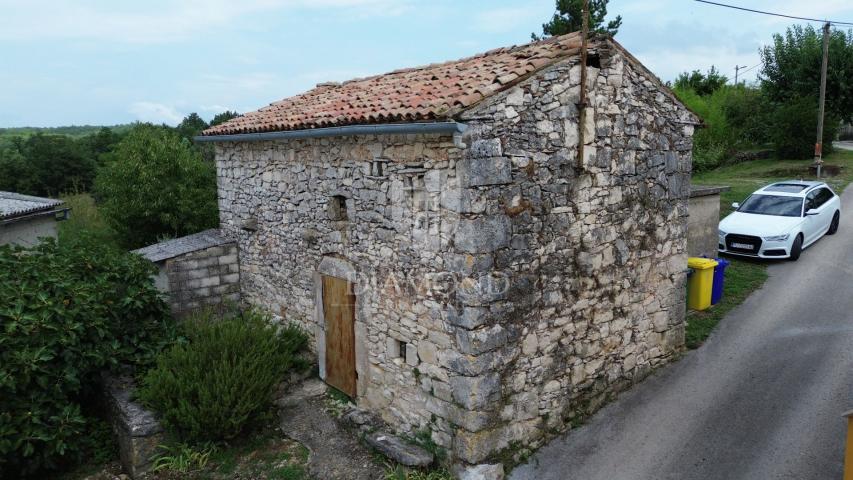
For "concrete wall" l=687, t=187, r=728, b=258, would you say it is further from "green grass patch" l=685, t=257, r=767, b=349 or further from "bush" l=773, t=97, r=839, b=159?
"bush" l=773, t=97, r=839, b=159

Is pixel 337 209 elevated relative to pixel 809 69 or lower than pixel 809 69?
lower

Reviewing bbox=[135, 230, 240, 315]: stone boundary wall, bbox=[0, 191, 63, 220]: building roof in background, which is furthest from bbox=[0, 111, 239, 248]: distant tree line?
bbox=[135, 230, 240, 315]: stone boundary wall

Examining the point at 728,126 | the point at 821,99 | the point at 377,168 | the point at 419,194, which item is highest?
the point at 821,99

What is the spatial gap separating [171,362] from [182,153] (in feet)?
27.6

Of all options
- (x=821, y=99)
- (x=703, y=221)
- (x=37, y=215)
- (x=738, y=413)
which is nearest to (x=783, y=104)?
(x=821, y=99)

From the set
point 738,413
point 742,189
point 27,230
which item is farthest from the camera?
point 742,189

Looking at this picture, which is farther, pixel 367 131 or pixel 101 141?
pixel 101 141

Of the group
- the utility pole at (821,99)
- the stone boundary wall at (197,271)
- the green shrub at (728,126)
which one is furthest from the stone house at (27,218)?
the green shrub at (728,126)

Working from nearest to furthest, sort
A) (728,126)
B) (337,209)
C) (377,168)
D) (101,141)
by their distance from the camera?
(377,168), (337,209), (728,126), (101,141)

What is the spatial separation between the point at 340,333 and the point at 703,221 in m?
7.30

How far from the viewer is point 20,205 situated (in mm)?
12711

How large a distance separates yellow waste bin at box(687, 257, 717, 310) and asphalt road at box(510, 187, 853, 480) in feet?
1.81

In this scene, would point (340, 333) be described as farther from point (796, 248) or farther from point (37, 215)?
point (796, 248)

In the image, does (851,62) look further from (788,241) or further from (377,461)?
(377,461)
